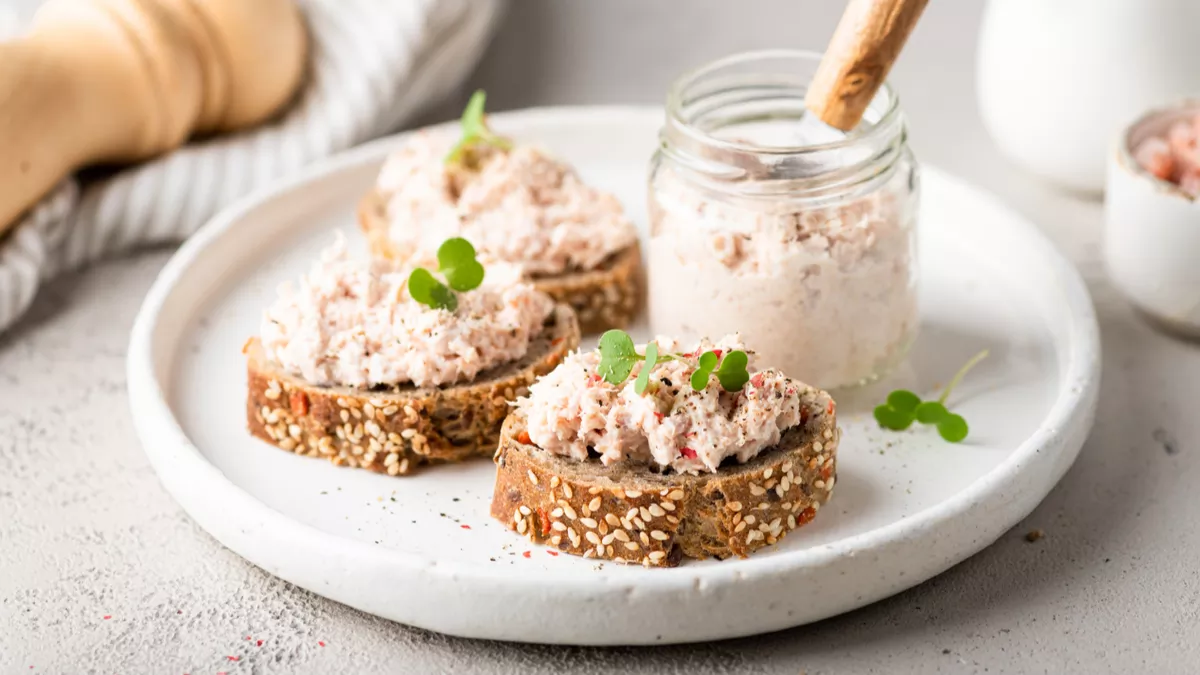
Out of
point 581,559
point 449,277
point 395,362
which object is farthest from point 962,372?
point 395,362

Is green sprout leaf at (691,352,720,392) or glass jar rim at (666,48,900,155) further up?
glass jar rim at (666,48,900,155)

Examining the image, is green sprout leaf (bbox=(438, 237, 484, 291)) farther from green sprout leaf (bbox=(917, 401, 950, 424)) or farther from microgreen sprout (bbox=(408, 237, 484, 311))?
green sprout leaf (bbox=(917, 401, 950, 424))

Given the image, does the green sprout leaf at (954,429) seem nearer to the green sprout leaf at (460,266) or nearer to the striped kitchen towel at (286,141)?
the green sprout leaf at (460,266)

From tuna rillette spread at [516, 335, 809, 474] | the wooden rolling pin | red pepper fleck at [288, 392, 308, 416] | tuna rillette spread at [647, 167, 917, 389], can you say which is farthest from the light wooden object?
the wooden rolling pin

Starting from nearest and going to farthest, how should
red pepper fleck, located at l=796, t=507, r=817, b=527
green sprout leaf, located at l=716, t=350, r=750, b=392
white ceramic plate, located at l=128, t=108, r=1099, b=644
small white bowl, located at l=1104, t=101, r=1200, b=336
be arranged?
1. white ceramic plate, located at l=128, t=108, r=1099, b=644
2. green sprout leaf, located at l=716, t=350, r=750, b=392
3. red pepper fleck, located at l=796, t=507, r=817, b=527
4. small white bowl, located at l=1104, t=101, r=1200, b=336

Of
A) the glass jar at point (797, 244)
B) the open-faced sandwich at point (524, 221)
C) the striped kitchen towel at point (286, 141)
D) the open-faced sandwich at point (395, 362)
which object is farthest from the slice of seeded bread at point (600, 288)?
the striped kitchen towel at point (286, 141)

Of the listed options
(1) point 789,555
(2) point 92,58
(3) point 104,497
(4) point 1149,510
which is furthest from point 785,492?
(2) point 92,58

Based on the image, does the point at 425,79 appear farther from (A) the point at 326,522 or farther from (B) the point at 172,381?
(A) the point at 326,522
